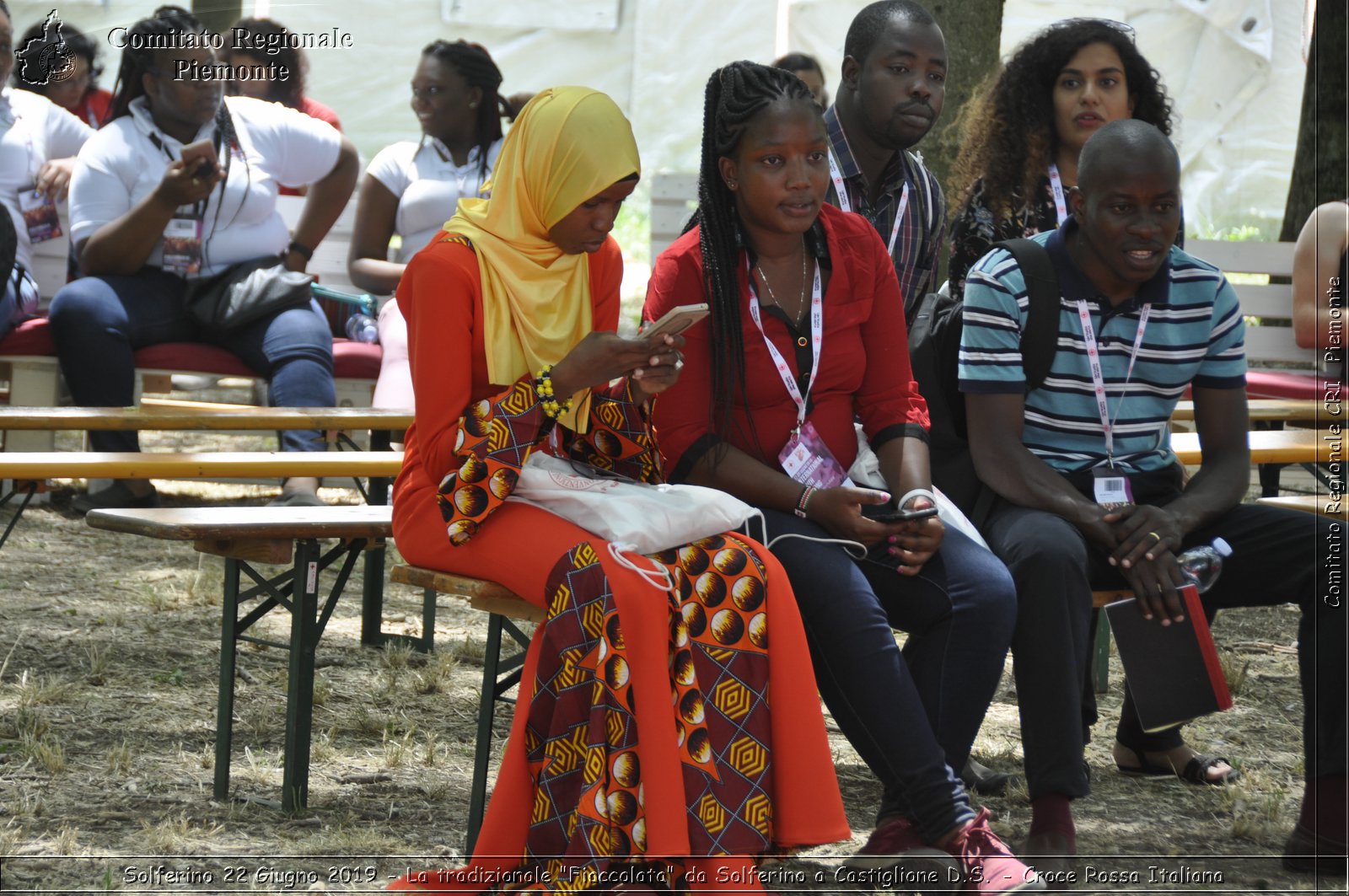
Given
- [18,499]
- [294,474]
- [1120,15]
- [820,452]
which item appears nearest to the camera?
[820,452]

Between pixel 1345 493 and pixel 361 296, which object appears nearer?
pixel 1345 493

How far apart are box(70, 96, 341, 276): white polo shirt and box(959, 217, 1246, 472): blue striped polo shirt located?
11.4ft

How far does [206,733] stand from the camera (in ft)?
13.5

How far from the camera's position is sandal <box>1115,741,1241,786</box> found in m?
4.03

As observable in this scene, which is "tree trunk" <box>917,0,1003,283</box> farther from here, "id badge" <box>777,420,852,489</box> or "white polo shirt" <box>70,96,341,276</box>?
"id badge" <box>777,420,852,489</box>

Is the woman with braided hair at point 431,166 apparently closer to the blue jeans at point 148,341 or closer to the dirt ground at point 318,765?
the blue jeans at point 148,341

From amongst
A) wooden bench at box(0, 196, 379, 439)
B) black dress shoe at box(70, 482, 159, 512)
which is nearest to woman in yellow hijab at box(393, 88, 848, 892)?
wooden bench at box(0, 196, 379, 439)

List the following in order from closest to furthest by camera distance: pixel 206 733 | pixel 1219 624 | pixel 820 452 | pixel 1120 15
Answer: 1. pixel 820 452
2. pixel 206 733
3. pixel 1219 624
4. pixel 1120 15

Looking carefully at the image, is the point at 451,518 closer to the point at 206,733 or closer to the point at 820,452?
the point at 820,452

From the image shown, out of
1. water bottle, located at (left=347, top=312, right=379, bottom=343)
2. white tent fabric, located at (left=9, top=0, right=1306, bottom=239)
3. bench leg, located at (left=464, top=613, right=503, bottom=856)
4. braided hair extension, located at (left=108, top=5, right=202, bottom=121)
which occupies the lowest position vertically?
bench leg, located at (left=464, top=613, right=503, bottom=856)

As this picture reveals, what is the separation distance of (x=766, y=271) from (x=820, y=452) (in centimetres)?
45

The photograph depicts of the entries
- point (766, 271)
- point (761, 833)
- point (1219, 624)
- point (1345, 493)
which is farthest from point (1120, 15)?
point (761, 833)

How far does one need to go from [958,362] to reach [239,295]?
10.8ft

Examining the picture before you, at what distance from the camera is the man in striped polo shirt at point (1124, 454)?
11.0 ft
